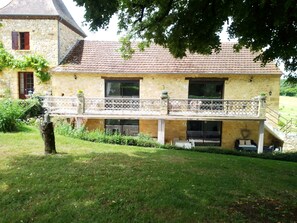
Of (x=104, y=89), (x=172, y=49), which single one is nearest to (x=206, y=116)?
(x=104, y=89)

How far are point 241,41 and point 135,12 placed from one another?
10.7 ft

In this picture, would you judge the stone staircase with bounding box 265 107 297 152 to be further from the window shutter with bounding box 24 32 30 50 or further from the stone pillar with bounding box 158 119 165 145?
the window shutter with bounding box 24 32 30 50

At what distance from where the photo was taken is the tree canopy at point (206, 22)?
180 inches

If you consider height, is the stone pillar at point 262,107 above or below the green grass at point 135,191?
above

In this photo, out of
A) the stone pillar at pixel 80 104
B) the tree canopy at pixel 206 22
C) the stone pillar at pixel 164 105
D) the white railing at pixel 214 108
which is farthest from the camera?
the white railing at pixel 214 108

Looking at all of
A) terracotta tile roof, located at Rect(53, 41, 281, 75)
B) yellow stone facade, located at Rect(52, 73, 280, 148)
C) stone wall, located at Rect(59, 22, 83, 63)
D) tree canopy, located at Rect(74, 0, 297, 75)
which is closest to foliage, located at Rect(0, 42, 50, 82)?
yellow stone facade, located at Rect(52, 73, 280, 148)

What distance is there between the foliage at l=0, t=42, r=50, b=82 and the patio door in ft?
2.88

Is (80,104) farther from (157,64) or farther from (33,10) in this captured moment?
(33,10)

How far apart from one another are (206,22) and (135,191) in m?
3.97

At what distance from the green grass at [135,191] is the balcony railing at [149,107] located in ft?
24.0

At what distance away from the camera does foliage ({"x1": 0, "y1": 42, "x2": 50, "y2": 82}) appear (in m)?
17.4

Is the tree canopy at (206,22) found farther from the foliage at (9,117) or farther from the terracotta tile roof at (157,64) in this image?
the terracotta tile roof at (157,64)

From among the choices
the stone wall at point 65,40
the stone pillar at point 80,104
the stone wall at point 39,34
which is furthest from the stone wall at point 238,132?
the stone wall at point 39,34

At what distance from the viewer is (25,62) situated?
56.9 ft
